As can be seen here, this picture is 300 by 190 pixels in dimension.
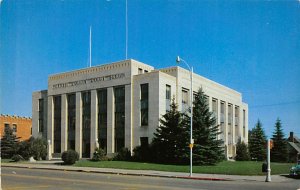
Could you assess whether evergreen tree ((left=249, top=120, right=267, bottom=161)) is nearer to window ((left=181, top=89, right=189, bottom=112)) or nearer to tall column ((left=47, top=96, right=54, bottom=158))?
window ((left=181, top=89, right=189, bottom=112))

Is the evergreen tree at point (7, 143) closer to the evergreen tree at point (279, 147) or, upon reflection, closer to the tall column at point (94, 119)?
the tall column at point (94, 119)

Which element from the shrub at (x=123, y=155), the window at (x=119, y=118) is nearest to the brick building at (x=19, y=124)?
the window at (x=119, y=118)

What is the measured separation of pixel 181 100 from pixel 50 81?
867 inches

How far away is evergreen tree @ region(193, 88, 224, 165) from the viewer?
129 ft

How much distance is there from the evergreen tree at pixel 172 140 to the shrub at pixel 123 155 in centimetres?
400

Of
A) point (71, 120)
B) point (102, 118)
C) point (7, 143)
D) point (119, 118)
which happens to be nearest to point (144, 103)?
point (119, 118)

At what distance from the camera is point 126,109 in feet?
165

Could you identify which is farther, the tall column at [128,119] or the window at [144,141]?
the tall column at [128,119]

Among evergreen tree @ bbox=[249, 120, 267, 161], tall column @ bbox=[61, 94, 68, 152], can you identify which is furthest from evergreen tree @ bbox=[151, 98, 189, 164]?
evergreen tree @ bbox=[249, 120, 267, 161]

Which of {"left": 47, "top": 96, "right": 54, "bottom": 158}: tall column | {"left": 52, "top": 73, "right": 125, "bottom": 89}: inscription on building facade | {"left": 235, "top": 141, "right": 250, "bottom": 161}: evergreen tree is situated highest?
{"left": 52, "top": 73, "right": 125, "bottom": 89}: inscription on building facade

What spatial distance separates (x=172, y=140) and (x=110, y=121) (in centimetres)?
1218

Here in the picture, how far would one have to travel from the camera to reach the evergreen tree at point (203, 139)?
39.4 m

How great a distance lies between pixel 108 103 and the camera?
52.4 m

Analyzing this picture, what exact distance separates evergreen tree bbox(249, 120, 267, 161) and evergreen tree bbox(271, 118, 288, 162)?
2071 millimetres
